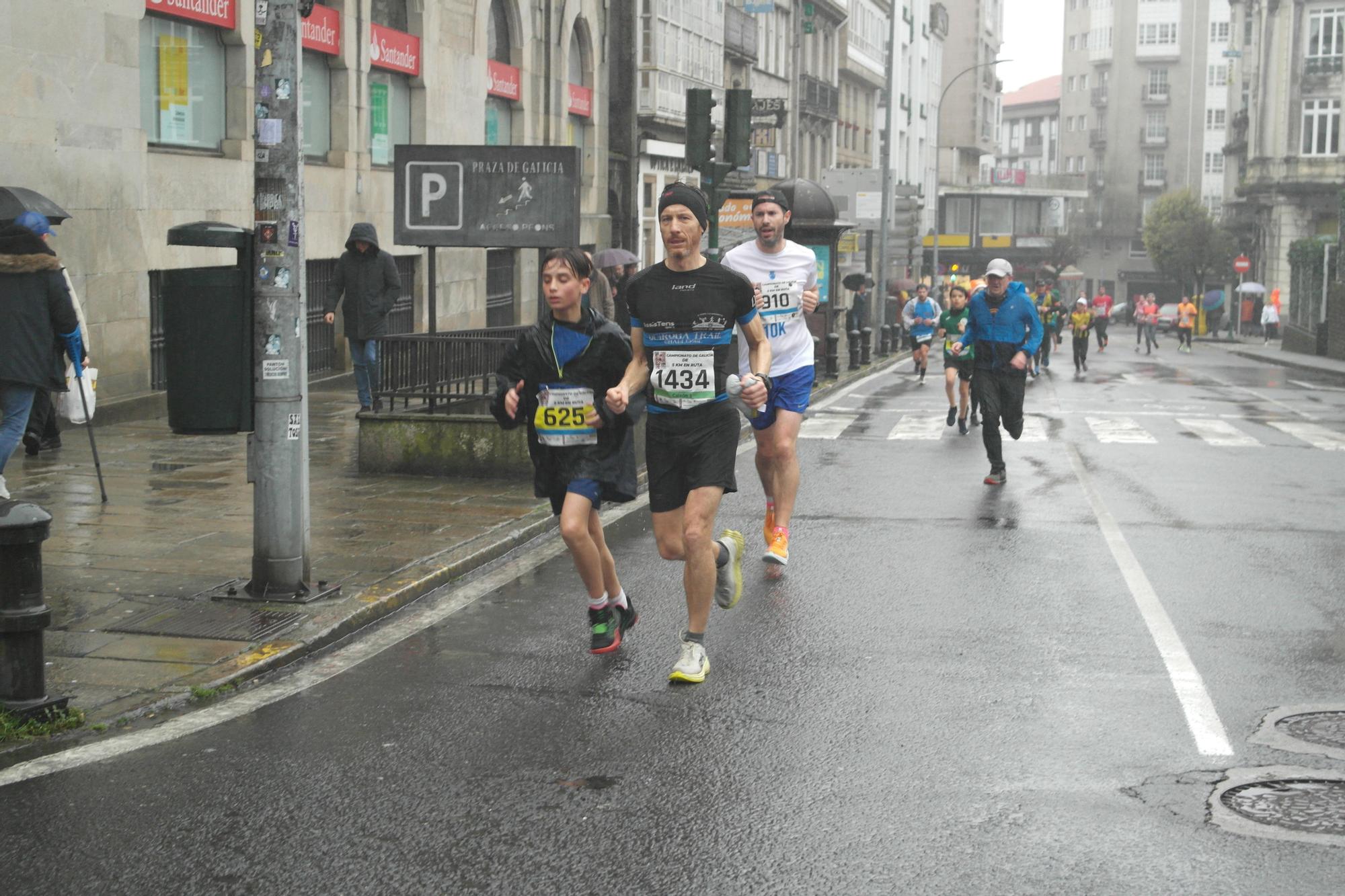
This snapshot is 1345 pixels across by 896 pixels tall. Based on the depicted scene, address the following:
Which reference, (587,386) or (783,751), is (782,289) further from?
(783,751)

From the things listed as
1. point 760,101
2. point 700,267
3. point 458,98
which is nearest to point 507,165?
point 700,267

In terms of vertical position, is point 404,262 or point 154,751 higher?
point 404,262

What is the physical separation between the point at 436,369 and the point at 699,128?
5.22 metres

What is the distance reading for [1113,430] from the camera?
58.0 ft

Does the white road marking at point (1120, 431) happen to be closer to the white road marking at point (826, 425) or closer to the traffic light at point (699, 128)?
the white road marking at point (826, 425)

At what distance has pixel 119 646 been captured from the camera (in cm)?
677

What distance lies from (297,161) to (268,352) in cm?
89

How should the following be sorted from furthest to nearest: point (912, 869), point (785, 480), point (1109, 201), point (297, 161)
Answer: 1. point (1109, 201)
2. point (785, 480)
3. point (297, 161)
4. point (912, 869)

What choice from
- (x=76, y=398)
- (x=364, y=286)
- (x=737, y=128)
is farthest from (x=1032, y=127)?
(x=76, y=398)

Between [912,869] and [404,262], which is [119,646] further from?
[404,262]

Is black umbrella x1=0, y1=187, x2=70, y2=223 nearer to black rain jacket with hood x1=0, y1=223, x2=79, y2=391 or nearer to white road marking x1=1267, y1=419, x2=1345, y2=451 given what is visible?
black rain jacket with hood x1=0, y1=223, x2=79, y2=391

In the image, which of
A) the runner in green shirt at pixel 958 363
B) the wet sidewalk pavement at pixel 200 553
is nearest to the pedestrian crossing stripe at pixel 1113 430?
the runner in green shirt at pixel 958 363

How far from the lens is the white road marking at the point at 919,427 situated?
55.0 feet

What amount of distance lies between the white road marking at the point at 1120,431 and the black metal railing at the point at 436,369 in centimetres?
707
